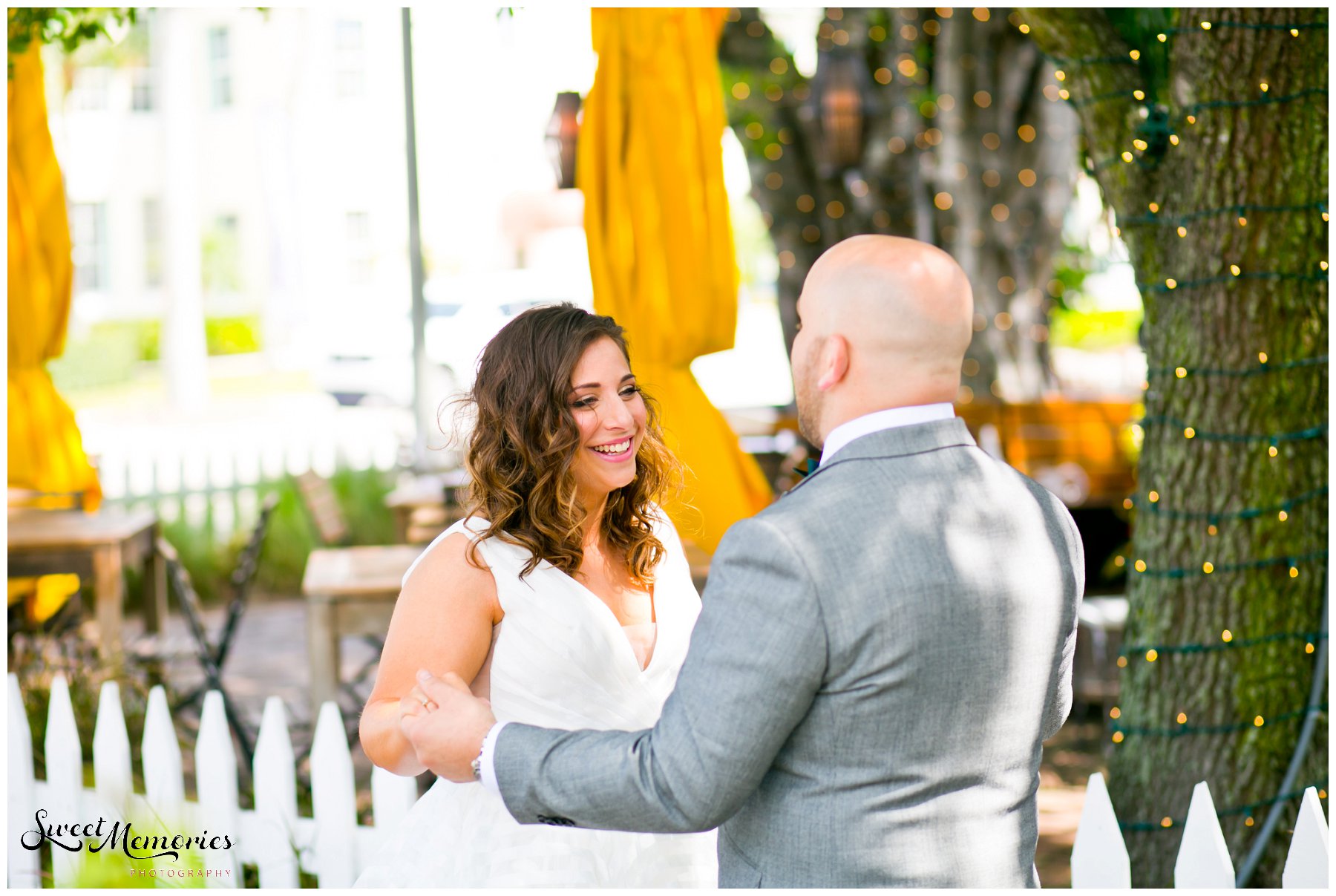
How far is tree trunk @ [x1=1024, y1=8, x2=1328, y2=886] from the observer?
3.26 m

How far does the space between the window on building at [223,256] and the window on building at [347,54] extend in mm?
3922

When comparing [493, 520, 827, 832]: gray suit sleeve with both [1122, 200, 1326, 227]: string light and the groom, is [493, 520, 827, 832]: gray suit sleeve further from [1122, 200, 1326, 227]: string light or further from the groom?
[1122, 200, 1326, 227]: string light

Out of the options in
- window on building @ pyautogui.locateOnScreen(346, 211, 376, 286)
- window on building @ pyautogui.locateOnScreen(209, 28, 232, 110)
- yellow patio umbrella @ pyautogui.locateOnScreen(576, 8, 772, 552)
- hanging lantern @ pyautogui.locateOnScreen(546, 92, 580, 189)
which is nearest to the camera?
yellow patio umbrella @ pyautogui.locateOnScreen(576, 8, 772, 552)

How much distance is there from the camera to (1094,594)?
745 centimetres

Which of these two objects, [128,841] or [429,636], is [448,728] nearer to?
[429,636]

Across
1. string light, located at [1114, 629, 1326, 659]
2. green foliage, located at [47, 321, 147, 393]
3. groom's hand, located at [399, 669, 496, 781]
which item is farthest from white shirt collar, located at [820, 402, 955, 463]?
green foliage, located at [47, 321, 147, 393]

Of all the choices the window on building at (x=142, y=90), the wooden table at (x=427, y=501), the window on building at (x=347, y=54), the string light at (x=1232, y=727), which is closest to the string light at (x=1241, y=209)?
the string light at (x=1232, y=727)

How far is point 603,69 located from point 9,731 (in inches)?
119

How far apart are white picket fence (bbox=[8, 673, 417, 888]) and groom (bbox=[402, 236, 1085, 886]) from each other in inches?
67.8

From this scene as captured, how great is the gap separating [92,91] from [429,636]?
1080 inches

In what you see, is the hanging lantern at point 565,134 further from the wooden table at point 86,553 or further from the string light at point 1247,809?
the string light at point 1247,809

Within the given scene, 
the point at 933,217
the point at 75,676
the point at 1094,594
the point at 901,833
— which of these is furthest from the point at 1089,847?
the point at 933,217

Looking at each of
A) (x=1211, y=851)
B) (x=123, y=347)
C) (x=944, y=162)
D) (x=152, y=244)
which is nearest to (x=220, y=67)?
(x=152, y=244)

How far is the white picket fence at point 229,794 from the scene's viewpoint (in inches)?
129
